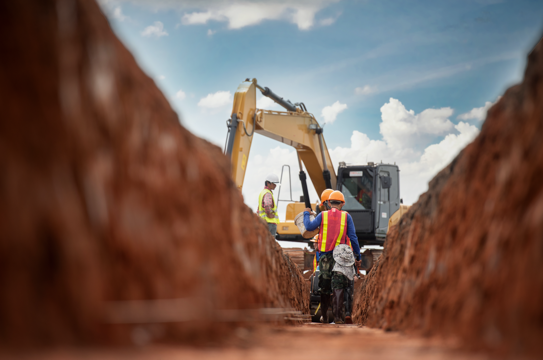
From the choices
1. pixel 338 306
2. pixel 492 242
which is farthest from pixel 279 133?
pixel 492 242

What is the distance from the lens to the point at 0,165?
5.77 feet

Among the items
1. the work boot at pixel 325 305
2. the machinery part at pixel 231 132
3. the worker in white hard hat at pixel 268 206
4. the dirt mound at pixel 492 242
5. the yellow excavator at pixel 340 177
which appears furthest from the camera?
the yellow excavator at pixel 340 177

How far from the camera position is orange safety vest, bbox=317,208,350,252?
7434 mm

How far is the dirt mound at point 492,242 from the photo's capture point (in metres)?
1.95

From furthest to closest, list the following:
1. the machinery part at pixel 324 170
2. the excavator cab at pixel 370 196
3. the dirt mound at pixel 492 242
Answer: the machinery part at pixel 324 170 < the excavator cab at pixel 370 196 < the dirt mound at pixel 492 242

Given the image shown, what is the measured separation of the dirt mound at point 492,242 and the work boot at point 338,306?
3.33 m

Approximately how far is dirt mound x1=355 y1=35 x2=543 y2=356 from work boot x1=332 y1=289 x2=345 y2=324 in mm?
3326

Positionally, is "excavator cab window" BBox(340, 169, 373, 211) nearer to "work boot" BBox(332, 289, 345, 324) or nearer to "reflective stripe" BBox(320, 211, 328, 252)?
"reflective stripe" BBox(320, 211, 328, 252)

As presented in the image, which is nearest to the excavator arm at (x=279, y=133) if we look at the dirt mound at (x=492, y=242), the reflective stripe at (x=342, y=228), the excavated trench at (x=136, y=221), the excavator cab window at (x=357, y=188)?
the excavator cab window at (x=357, y=188)

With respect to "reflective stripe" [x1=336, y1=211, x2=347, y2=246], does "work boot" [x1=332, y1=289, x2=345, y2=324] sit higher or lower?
lower

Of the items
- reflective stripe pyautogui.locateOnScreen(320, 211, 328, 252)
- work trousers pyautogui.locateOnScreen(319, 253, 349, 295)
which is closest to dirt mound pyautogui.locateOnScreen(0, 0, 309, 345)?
reflective stripe pyautogui.locateOnScreen(320, 211, 328, 252)

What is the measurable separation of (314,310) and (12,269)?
830 centimetres

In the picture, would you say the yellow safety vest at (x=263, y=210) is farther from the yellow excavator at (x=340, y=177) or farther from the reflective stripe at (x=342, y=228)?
the reflective stripe at (x=342, y=228)

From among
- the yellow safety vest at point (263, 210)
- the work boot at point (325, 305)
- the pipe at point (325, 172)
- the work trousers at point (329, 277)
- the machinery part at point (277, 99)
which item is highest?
the machinery part at point (277, 99)
